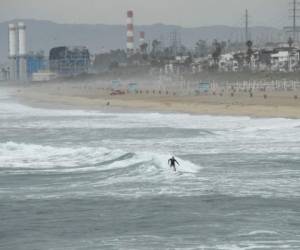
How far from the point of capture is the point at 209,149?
97.9 feet

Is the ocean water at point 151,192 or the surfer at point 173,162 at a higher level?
the surfer at point 173,162

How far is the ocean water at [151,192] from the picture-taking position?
570 inches

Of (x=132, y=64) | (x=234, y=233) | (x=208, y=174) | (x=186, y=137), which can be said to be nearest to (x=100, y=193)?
(x=208, y=174)

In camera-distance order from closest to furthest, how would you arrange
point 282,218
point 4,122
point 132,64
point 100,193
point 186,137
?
point 282,218 → point 100,193 → point 186,137 → point 4,122 → point 132,64

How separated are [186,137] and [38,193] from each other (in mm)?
17077

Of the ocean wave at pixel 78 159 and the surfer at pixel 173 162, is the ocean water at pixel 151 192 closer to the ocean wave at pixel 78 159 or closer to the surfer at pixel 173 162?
the ocean wave at pixel 78 159

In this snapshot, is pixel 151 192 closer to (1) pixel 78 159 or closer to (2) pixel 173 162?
(2) pixel 173 162

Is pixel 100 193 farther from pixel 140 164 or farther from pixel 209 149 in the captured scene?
pixel 209 149

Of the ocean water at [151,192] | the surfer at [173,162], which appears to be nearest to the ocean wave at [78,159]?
the ocean water at [151,192]

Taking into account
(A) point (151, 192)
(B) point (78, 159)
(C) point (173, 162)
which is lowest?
(B) point (78, 159)

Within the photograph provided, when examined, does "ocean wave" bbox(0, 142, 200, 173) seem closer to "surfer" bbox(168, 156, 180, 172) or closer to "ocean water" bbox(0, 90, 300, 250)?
"ocean water" bbox(0, 90, 300, 250)

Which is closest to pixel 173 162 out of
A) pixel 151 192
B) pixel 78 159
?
pixel 151 192

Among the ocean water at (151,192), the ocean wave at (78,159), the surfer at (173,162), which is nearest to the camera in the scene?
the ocean water at (151,192)

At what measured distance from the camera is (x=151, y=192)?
19.3 meters
